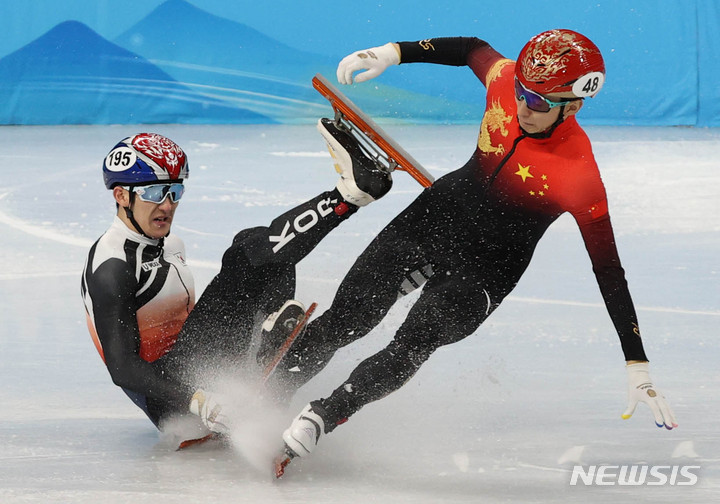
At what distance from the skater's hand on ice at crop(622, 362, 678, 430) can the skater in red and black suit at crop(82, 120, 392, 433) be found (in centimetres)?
111

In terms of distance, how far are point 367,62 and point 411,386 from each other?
1.44 m

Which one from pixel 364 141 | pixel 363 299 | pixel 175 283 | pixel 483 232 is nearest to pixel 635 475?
pixel 483 232

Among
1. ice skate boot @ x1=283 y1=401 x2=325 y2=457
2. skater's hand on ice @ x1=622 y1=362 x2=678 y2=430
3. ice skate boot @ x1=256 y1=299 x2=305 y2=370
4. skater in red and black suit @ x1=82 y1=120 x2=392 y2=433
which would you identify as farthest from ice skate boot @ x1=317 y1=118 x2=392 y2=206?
skater's hand on ice @ x1=622 y1=362 x2=678 y2=430

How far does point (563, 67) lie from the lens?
3.53 m

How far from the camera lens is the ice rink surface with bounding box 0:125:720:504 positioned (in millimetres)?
3605

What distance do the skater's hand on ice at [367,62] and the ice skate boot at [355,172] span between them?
0.70 ft

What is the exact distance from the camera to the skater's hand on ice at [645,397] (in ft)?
10.9

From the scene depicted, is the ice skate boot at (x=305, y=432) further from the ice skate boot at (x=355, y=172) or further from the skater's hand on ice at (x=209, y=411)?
the ice skate boot at (x=355, y=172)

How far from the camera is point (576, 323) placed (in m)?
5.58

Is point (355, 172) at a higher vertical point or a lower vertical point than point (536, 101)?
lower

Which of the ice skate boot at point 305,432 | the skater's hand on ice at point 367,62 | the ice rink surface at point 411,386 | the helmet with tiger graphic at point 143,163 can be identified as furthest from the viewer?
the skater's hand on ice at point 367,62

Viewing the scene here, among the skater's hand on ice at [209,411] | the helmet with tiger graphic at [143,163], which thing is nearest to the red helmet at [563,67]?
the helmet with tiger graphic at [143,163]

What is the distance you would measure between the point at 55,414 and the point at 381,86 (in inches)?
317

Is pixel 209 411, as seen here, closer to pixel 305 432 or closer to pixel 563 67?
pixel 305 432
